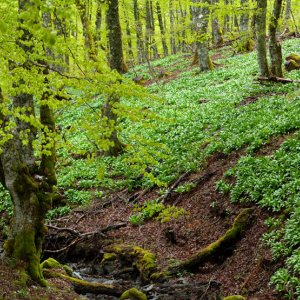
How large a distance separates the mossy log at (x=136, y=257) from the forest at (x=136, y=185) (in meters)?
0.03

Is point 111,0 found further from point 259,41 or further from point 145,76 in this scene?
point 145,76

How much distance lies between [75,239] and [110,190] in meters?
3.21

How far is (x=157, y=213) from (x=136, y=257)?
2.37m

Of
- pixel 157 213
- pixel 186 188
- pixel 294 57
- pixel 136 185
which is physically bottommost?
pixel 157 213

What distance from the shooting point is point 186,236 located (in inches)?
442

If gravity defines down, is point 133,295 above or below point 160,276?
above

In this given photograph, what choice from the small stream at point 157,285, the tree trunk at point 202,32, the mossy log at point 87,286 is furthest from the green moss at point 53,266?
the tree trunk at point 202,32

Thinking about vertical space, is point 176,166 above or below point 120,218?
above

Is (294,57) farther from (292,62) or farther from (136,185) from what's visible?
(136,185)

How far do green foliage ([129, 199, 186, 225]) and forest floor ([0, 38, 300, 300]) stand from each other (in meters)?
0.16

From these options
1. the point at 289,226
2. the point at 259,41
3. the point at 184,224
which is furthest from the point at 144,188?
the point at 259,41

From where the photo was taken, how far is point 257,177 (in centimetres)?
1088

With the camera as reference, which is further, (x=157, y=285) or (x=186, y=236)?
(x=186, y=236)

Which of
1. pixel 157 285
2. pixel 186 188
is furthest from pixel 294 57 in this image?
pixel 157 285
